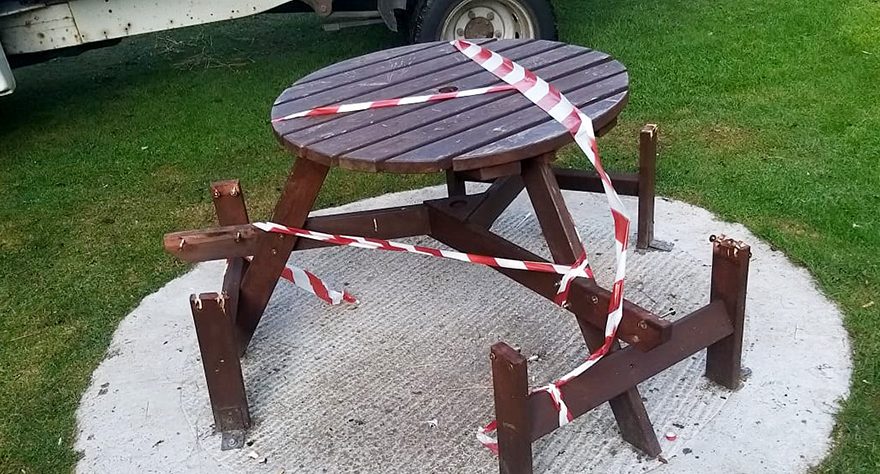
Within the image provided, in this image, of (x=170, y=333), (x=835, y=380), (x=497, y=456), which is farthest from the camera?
(x=170, y=333)

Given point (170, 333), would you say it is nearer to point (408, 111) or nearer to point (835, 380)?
point (408, 111)

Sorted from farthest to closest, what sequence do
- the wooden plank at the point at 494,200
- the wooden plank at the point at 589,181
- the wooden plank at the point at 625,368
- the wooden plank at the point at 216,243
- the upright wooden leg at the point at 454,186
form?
the upright wooden leg at the point at 454,186 < the wooden plank at the point at 589,181 < the wooden plank at the point at 494,200 < the wooden plank at the point at 216,243 < the wooden plank at the point at 625,368

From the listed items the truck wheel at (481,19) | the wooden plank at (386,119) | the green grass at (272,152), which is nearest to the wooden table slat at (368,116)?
the wooden plank at (386,119)

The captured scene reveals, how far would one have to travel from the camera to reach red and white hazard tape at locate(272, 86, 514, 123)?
2.54 m

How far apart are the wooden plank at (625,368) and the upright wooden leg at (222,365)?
88cm

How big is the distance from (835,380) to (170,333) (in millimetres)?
2178

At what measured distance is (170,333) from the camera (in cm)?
311

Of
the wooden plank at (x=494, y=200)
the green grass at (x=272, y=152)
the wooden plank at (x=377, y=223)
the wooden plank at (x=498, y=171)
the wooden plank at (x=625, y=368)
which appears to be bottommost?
the green grass at (x=272, y=152)

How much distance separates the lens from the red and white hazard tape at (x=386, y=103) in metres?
2.54

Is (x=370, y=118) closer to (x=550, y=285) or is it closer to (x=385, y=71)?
(x=385, y=71)

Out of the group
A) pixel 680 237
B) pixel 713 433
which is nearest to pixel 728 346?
pixel 713 433

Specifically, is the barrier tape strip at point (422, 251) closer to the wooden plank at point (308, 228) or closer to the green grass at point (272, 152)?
the wooden plank at point (308, 228)

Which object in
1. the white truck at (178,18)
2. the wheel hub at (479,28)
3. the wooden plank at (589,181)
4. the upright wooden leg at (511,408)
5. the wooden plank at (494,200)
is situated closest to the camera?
the upright wooden leg at (511,408)

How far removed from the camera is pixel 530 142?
2.21 metres
